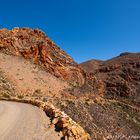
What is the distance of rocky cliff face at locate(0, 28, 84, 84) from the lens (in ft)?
192

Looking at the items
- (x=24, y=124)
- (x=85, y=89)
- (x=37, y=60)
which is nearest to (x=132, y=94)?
(x=85, y=89)

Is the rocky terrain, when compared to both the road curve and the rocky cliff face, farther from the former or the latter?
the road curve

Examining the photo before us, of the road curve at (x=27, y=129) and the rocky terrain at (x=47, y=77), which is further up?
the rocky terrain at (x=47, y=77)

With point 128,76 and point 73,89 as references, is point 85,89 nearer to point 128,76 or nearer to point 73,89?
point 73,89

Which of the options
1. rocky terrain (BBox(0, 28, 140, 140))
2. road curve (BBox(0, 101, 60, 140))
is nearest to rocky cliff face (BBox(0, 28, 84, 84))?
rocky terrain (BBox(0, 28, 140, 140))

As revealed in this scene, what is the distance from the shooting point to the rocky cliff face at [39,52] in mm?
58469

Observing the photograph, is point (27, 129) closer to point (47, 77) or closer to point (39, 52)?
point (47, 77)

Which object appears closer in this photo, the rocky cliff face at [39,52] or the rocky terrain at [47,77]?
the rocky terrain at [47,77]

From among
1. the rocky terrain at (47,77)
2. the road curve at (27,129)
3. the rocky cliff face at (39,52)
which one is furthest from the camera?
the rocky cliff face at (39,52)

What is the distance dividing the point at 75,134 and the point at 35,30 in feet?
190

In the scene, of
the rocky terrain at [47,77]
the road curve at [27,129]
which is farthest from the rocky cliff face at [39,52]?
the road curve at [27,129]

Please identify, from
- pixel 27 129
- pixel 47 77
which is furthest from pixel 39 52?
pixel 27 129

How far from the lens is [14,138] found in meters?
11.4

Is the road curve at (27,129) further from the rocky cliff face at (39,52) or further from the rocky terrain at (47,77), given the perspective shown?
the rocky cliff face at (39,52)
